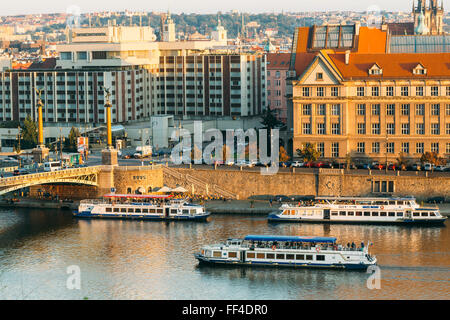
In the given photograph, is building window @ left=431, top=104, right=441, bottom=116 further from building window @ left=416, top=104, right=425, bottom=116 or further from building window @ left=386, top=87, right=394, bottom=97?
building window @ left=386, top=87, right=394, bottom=97

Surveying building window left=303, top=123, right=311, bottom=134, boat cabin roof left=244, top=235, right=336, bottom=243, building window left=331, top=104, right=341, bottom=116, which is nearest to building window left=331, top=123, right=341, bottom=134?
building window left=331, top=104, right=341, bottom=116

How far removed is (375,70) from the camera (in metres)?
115

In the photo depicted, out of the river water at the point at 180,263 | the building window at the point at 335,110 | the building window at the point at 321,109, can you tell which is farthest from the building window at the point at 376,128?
the river water at the point at 180,263

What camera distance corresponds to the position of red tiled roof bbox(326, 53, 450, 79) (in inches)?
4483

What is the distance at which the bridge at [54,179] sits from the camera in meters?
98.9

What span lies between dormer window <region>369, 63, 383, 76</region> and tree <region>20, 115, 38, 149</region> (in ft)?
137

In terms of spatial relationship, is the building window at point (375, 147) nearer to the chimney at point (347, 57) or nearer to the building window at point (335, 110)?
the building window at point (335, 110)

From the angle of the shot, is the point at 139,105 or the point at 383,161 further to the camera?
the point at 139,105

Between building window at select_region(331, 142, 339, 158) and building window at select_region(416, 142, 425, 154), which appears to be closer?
building window at select_region(416, 142, 425, 154)

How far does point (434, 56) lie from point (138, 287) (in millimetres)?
51023

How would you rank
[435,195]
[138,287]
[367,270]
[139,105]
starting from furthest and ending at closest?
[139,105], [435,195], [367,270], [138,287]

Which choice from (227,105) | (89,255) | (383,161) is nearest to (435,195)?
(383,161)

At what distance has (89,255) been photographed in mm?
87562
